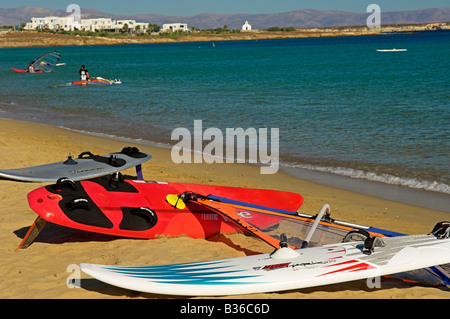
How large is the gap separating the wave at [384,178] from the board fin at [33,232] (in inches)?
275

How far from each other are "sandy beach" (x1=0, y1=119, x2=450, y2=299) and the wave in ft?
3.52

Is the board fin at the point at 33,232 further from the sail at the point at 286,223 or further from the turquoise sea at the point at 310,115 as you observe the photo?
the turquoise sea at the point at 310,115

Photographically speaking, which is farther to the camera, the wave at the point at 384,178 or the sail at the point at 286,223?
the wave at the point at 384,178

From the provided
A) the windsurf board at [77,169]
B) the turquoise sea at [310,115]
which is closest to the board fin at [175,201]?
the windsurf board at [77,169]

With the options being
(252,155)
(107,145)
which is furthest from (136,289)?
(107,145)

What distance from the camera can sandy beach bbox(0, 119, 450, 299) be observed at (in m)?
5.19

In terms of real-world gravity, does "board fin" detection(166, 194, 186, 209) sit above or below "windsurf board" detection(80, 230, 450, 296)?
above

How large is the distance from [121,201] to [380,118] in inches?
551

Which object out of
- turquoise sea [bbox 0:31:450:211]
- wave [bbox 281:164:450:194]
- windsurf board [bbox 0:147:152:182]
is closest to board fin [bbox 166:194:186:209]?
windsurf board [bbox 0:147:152:182]

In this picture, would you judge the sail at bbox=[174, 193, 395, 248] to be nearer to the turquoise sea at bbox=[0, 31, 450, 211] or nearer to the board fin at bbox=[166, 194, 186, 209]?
the board fin at bbox=[166, 194, 186, 209]

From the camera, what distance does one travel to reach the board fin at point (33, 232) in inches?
245

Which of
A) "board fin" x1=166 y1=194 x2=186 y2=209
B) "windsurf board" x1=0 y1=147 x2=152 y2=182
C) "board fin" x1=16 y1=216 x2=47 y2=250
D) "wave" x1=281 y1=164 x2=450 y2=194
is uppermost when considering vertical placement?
"windsurf board" x1=0 y1=147 x2=152 y2=182

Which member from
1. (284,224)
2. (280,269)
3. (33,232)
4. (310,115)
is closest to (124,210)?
(33,232)
